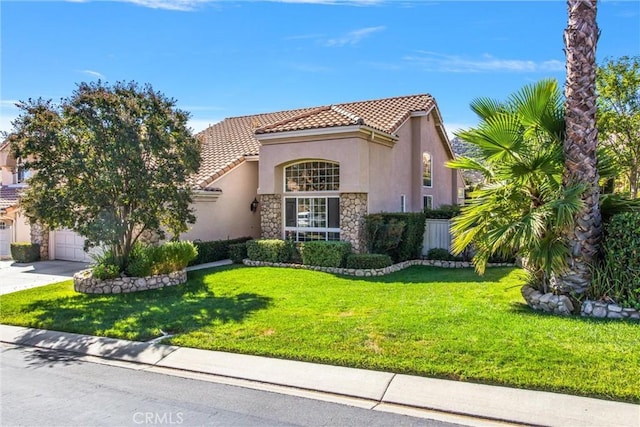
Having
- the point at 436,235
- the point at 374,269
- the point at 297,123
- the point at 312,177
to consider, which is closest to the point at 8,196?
the point at 297,123

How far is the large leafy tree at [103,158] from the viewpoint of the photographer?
12.4m

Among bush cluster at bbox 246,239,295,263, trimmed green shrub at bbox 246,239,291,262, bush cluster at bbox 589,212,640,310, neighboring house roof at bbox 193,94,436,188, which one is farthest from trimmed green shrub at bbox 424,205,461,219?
bush cluster at bbox 589,212,640,310

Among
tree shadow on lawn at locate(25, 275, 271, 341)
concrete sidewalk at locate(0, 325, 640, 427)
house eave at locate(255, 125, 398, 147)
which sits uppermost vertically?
house eave at locate(255, 125, 398, 147)

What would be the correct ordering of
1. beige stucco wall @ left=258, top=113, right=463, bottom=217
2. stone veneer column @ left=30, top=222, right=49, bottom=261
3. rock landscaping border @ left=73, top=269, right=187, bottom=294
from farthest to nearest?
1. stone veneer column @ left=30, top=222, right=49, bottom=261
2. beige stucco wall @ left=258, top=113, right=463, bottom=217
3. rock landscaping border @ left=73, top=269, right=187, bottom=294

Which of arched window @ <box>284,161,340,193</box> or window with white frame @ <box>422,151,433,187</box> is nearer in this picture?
arched window @ <box>284,161,340,193</box>

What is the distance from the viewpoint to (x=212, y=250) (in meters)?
18.4

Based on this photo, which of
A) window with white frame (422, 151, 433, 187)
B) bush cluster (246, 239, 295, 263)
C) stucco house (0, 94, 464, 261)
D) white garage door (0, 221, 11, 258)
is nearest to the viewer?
stucco house (0, 94, 464, 261)

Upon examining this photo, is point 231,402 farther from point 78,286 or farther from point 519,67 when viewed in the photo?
point 519,67

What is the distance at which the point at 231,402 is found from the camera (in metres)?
5.83

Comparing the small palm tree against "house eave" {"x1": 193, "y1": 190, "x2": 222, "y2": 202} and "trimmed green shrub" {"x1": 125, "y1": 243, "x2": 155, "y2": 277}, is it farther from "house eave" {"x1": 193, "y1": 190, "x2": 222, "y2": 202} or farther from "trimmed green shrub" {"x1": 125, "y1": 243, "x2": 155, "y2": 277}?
"house eave" {"x1": 193, "y1": 190, "x2": 222, "y2": 202}

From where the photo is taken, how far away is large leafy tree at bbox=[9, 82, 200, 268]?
487 inches

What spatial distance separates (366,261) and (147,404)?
33.6 ft

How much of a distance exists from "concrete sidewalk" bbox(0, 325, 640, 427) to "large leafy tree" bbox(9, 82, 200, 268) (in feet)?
17.7

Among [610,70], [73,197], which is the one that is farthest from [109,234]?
[610,70]
